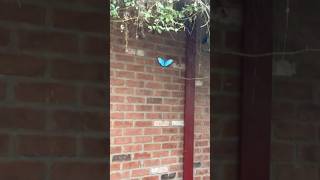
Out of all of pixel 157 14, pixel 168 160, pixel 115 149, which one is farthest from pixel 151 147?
pixel 157 14

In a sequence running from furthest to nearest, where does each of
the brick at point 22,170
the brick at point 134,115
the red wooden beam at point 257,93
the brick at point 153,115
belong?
the brick at point 153,115 < the brick at point 134,115 < the red wooden beam at point 257,93 < the brick at point 22,170

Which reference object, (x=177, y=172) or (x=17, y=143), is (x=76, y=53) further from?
(x=177, y=172)

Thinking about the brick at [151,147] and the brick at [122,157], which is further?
the brick at [151,147]

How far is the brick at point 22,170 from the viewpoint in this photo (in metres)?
1.39

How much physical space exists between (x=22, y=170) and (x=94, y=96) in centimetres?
30

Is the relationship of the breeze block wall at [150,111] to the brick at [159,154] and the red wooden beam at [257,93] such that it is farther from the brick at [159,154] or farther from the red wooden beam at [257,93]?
the red wooden beam at [257,93]

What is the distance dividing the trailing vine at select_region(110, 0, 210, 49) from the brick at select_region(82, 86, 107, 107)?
1.50 meters

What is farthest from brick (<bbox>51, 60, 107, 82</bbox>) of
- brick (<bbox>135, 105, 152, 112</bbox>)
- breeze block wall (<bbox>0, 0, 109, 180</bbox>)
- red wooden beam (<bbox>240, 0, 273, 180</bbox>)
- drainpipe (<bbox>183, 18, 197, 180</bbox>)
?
drainpipe (<bbox>183, 18, 197, 180</bbox>)

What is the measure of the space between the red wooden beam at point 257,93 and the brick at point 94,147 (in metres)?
0.43

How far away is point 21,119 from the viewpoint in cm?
141

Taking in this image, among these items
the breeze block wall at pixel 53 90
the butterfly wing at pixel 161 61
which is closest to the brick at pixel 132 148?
the butterfly wing at pixel 161 61

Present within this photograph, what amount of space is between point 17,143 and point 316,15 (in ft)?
3.43

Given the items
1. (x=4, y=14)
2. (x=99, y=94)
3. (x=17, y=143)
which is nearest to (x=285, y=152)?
(x=99, y=94)

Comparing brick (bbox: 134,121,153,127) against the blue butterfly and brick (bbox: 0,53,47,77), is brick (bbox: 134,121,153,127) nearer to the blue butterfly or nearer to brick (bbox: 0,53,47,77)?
the blue butterfly
